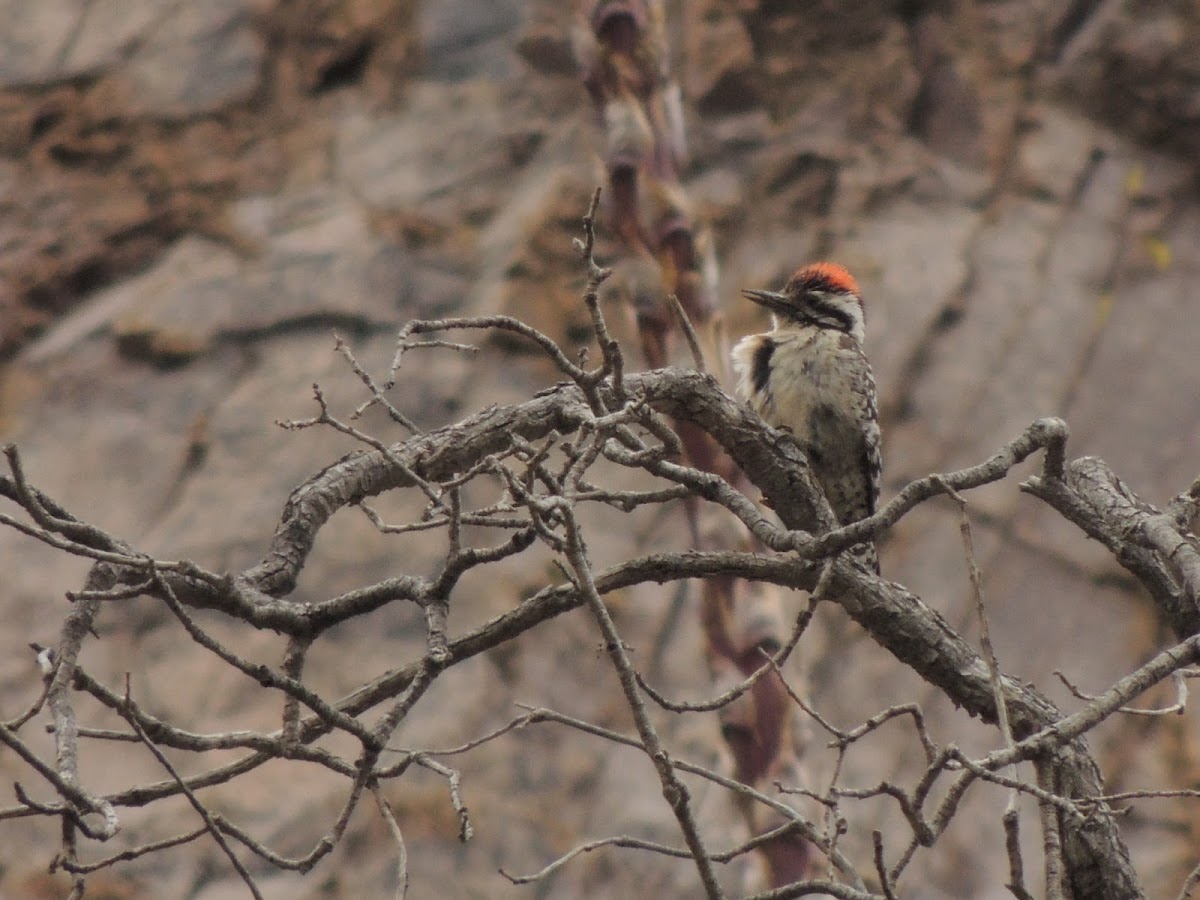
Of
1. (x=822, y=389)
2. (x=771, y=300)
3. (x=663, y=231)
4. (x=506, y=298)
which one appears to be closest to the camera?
(x=822, y=389)

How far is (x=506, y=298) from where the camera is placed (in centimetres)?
948

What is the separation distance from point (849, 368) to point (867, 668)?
378 cm

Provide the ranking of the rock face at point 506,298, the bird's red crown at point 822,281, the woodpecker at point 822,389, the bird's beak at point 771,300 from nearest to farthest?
1. the woodpecker at point 822,389
2. the bird's beak at point 771,300
3. the bird's red crown at point 822,281
4. the rock face at point 506,298

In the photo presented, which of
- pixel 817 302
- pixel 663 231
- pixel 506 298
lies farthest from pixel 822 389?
pixel 506 298

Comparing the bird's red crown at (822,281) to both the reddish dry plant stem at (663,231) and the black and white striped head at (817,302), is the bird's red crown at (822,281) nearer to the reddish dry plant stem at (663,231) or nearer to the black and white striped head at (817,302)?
the black and white striped head at (817,302)

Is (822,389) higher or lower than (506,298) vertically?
lower

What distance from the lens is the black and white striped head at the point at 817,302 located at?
5.79 m

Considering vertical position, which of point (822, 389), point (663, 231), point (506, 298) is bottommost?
point (822, 389)

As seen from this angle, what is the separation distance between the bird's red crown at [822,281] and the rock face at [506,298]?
8.83 ft

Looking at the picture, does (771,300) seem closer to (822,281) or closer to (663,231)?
(822,281)

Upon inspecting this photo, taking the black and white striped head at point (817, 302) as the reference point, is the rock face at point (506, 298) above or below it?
above

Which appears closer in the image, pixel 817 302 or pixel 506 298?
pixel 817 302

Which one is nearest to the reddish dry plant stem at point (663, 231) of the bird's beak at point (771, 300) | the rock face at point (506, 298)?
the bird's beak at point (771, 300)

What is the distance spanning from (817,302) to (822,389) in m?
0.47
